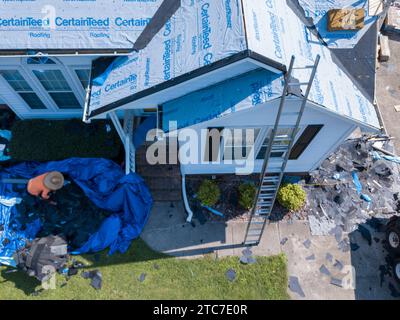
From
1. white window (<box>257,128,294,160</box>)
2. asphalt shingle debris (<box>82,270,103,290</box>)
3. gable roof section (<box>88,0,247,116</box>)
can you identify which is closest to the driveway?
white window (<box>257,128,294,160</box>)

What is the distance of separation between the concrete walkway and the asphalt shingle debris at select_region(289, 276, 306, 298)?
0.33 ft

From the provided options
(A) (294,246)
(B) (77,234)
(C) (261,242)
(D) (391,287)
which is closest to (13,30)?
(B) (77,234)

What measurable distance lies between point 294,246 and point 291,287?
146 cm

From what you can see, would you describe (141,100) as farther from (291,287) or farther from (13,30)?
(291,287)

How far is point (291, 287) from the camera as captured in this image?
11.8 metres

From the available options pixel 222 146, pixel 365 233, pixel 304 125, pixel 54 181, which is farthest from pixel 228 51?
pixel 365 233

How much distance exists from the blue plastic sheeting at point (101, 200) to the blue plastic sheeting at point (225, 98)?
3796 mm

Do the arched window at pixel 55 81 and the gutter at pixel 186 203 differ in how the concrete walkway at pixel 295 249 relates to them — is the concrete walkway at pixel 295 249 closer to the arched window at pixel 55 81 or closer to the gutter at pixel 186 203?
the gutter at pixel 186 203

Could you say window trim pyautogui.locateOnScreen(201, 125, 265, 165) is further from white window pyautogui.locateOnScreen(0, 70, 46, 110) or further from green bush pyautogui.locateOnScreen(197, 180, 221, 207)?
white window pyautogui.locateOnScreen(0, 70, 46, 110)

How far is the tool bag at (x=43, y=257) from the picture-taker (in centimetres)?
1128

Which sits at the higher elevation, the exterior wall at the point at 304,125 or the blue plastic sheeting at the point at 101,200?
the exterior wall at the point at 304,125

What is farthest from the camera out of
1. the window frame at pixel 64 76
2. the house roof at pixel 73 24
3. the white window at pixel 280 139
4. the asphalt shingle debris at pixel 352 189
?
the asphalt shingle debris at pixel 352 189

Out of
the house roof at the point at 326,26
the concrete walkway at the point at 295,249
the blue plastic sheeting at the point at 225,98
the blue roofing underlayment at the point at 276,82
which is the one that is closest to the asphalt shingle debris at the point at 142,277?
the concrete walkway at the point at 295,249

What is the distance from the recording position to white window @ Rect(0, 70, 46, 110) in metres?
11.8
